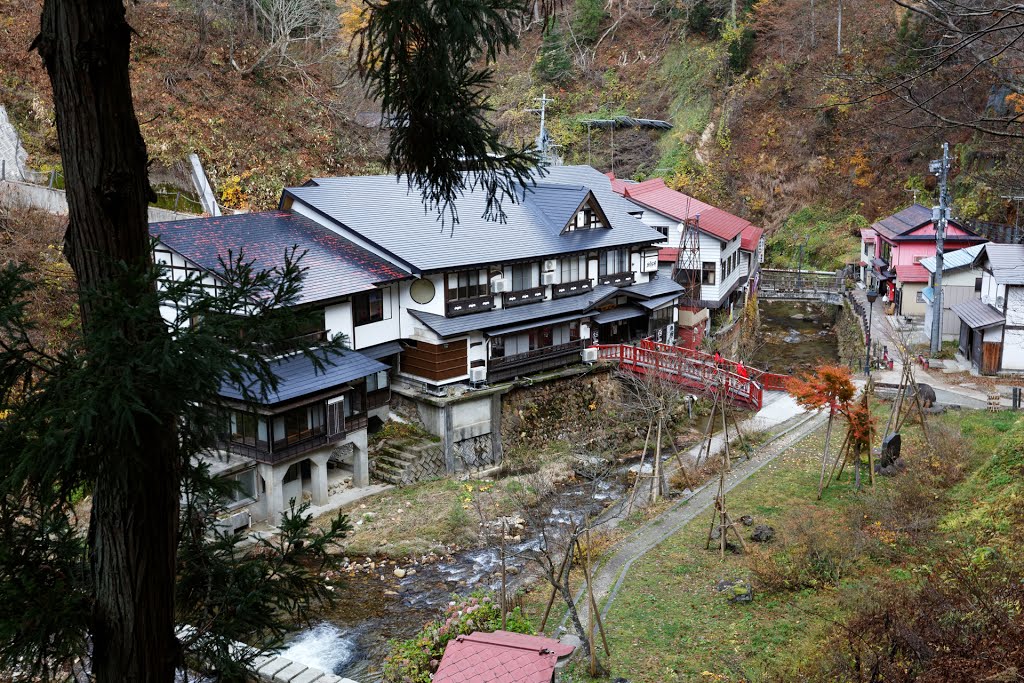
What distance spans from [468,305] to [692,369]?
8461 mm

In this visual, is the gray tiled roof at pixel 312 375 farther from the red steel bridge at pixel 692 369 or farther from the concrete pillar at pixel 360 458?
the red steel bridge at pixel 692 369

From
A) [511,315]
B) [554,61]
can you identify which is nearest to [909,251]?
[511,315]

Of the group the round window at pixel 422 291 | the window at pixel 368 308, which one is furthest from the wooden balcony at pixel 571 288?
Result: the window at pixel 368 308

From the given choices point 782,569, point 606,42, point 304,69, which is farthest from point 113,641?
point 606,42

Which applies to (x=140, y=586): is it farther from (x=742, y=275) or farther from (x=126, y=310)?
(x=742, y=275)

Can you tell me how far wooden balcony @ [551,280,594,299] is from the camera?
30.6 meters

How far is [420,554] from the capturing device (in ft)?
67.1

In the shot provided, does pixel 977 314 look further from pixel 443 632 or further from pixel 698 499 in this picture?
pixel 443 632

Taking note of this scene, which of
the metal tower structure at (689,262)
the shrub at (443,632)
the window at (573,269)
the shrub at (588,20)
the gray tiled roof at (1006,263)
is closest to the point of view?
the shrub at (443,632)

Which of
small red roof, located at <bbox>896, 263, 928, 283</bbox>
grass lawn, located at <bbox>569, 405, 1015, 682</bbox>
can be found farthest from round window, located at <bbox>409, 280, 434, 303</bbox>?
small red roof, located at <bbox>896, 263, 928, 283</bbox>

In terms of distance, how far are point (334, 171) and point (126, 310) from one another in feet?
132

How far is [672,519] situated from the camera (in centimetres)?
1991

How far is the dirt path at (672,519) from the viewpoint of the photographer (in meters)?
15.9

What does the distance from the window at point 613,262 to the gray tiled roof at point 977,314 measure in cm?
1294
